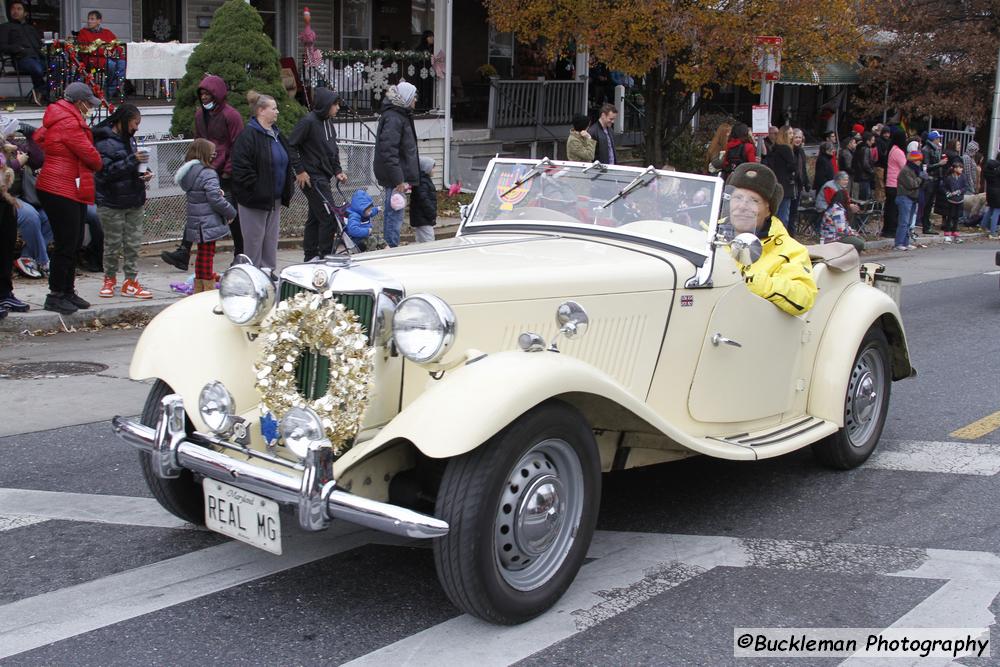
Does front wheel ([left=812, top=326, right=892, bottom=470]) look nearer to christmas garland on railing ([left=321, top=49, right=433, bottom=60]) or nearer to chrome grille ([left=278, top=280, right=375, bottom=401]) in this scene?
chrome grille ([left=278, top=280, right=375, bottom=401])

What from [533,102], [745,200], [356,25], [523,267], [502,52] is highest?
[356,25]

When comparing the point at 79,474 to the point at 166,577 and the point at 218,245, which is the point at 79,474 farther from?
the point at 218,245

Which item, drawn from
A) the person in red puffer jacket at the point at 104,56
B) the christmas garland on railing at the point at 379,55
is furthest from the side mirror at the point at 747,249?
the christmas garland on railing at the point at 379,55

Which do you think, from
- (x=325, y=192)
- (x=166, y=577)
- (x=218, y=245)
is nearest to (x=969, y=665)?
(x=166, y=577)

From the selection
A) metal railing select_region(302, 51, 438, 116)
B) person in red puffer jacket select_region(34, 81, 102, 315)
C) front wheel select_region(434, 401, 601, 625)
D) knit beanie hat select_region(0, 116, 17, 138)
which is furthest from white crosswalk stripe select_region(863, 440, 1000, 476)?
metal railing select_region(302, 51, 438, 116)

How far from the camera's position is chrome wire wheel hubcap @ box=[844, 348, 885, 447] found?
6.18m

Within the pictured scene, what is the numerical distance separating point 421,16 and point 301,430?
21.1 metres

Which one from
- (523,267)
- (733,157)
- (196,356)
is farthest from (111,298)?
(733,157)

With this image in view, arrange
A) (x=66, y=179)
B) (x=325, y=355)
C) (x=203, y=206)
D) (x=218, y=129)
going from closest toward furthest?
(x=325, y=355)
(x=66, y=179)
(x=203, y=206)
(x=218, y=129)

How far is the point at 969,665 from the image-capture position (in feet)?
13.1

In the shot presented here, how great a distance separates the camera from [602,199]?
5613mm

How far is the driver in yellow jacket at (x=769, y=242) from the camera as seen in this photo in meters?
5.43

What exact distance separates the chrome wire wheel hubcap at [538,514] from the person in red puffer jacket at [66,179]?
666 cm

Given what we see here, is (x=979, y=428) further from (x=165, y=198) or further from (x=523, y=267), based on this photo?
(x=165, y=198)
